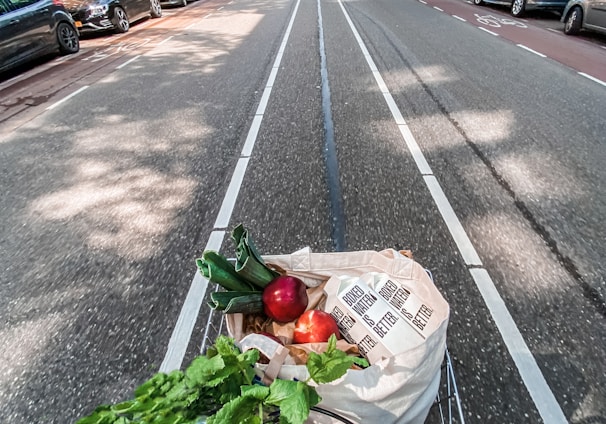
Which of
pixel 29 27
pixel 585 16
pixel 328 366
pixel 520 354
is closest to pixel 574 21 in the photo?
pixel 585 16

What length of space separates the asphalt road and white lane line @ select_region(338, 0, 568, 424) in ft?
0.04

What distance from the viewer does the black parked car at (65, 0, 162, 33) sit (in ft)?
35.8

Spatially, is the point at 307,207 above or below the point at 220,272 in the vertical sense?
below

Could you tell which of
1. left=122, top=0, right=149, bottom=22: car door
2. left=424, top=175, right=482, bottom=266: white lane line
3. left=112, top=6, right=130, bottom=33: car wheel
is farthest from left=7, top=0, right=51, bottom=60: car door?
left=424, top=175, right=482, bottom=266: white lane line

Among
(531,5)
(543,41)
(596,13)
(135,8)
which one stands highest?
(135,8)

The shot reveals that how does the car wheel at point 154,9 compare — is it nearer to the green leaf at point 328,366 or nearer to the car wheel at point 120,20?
the car wheel at point 120,20

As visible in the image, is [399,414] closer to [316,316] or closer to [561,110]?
[316,316]

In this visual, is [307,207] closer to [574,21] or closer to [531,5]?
[574,21]

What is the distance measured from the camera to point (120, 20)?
1172cm

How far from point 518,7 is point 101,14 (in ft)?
43.1

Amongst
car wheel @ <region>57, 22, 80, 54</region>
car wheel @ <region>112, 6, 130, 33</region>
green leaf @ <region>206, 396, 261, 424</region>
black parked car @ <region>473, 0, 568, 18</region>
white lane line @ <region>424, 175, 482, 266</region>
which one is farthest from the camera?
black parked car @ <region>473, 0, 568, 18</region>

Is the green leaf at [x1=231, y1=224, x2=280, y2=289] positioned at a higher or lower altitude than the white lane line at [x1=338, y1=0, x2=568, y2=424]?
higher

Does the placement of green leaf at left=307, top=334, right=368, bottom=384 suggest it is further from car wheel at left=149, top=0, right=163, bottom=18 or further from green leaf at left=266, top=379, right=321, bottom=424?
car wheel at left=149, top=0, right=163, bottom=18

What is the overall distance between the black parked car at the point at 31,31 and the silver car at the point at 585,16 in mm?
12916
